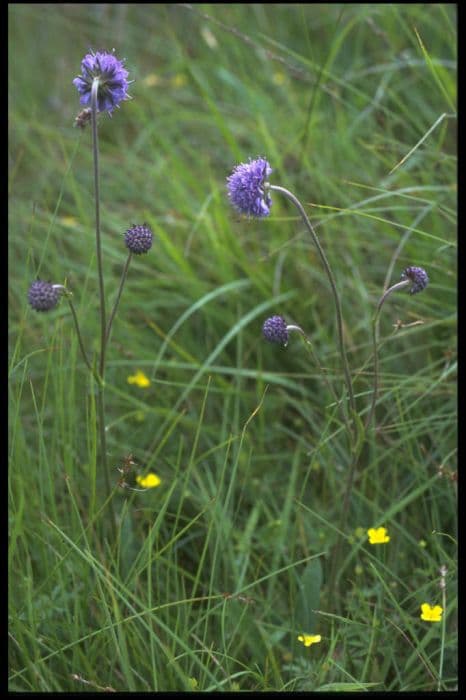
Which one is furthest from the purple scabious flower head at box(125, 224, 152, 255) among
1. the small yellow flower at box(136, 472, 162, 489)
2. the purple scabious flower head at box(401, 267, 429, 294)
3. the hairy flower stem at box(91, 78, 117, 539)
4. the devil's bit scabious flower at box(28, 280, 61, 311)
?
the small yellow flower at box(136, 472, 162, 489)

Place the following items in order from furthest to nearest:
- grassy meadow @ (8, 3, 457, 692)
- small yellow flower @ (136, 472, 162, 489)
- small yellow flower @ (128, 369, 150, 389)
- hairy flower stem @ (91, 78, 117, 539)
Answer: small yellow flower @ (128, 369, 150, 389) < small yellow flower @ (136, 472, 162, 489) < grassy meadow @ (8, 3, 457, 692) < hairy flower stem @ (91, 78, 117, 539)

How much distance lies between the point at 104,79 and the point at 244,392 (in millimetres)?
934

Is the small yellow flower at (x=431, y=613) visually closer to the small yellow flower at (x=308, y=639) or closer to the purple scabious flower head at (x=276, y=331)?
the small yellow flower at (x=308, y=639)

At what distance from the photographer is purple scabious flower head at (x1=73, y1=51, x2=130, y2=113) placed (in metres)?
1.55

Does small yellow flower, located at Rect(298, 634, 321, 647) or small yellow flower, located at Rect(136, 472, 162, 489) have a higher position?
small yellow flower, located at Rect(136, 472, 162, 489)

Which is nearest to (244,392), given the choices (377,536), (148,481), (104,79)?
(148,481)

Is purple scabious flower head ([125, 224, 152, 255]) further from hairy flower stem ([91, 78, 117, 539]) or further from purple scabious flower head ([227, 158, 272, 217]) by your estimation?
purple scabious flower head ([227, 158, 272, 217])

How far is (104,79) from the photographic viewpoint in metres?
1.57

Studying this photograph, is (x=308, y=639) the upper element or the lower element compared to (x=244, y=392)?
lower

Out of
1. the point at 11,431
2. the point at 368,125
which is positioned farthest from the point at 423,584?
the point at 368,125

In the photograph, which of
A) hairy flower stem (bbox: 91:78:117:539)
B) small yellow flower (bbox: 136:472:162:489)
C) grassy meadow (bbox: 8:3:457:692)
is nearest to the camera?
hairy flower stem (bbox: 91:78:117:539)

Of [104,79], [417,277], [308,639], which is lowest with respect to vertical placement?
[308,639]

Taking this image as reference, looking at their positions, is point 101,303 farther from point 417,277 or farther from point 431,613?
point 431,613

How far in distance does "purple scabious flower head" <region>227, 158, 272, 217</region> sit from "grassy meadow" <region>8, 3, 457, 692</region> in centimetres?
5
